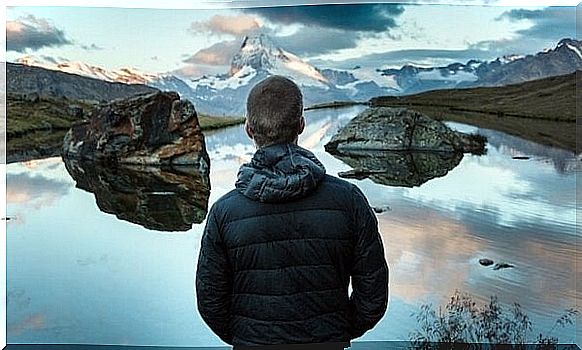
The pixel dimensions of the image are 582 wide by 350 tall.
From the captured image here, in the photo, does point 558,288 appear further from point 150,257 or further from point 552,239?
point 150,257

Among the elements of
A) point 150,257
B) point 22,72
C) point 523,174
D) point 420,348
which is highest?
point 22,72

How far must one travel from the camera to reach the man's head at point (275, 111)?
5.87ft

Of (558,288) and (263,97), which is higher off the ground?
(263,97)

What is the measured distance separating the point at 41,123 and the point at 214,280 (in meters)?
3.17

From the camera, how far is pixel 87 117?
4.69m

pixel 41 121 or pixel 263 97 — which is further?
pixel 41 121

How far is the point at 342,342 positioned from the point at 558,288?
118 inches

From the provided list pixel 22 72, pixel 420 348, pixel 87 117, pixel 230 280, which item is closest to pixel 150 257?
pixel 87 117

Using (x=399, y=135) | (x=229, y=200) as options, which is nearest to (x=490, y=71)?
(x=399, y=135)

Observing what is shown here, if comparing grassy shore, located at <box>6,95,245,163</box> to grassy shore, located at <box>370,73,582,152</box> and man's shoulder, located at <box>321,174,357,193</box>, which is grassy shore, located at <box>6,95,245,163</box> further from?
man's shoulder, located at <box>321,174,357,193</box>

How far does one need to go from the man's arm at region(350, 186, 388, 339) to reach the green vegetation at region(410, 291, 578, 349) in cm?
275

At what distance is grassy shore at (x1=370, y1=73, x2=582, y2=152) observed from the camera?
15.1 ft

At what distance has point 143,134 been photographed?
15.1ft

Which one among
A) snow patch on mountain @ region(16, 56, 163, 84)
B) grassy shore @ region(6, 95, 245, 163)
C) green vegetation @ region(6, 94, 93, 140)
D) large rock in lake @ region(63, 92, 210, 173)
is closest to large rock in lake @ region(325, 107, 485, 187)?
grassy shore @ region(6, 95, 245, 163)
